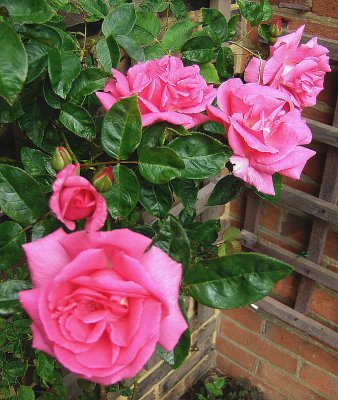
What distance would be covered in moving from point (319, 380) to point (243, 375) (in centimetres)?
34

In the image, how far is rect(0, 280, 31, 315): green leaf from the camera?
1.96 ft

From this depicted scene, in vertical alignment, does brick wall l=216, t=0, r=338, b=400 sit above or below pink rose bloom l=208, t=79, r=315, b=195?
below

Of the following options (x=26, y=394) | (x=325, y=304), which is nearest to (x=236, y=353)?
(x=325, y=304)

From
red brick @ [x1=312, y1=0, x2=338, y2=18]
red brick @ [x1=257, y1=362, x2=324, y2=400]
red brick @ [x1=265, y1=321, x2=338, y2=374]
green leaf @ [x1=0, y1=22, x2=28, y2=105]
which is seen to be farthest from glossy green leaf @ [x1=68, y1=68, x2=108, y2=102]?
red brick @ [x1=257, y1=362, x2=324, y2=400]

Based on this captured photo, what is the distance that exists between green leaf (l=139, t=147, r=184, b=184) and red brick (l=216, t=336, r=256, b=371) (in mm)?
1445

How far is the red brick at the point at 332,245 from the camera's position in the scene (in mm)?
1505

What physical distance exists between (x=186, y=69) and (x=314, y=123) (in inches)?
28.9

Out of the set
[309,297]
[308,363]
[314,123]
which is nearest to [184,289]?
[314,123]

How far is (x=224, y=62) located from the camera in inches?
38.0

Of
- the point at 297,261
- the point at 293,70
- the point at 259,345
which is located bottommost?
the point at 259,345

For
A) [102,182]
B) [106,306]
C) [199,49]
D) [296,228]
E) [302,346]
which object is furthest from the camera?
[302,346]

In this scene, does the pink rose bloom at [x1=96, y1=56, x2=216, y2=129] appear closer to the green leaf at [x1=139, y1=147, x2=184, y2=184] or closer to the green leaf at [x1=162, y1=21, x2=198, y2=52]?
the green leaf at [x1=139, y1=147, x2=184, y2=184]

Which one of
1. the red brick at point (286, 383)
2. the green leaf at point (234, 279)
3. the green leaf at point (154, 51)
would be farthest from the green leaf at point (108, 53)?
the red brick at point (286, 383)

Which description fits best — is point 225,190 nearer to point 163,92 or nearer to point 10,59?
point 163,92
